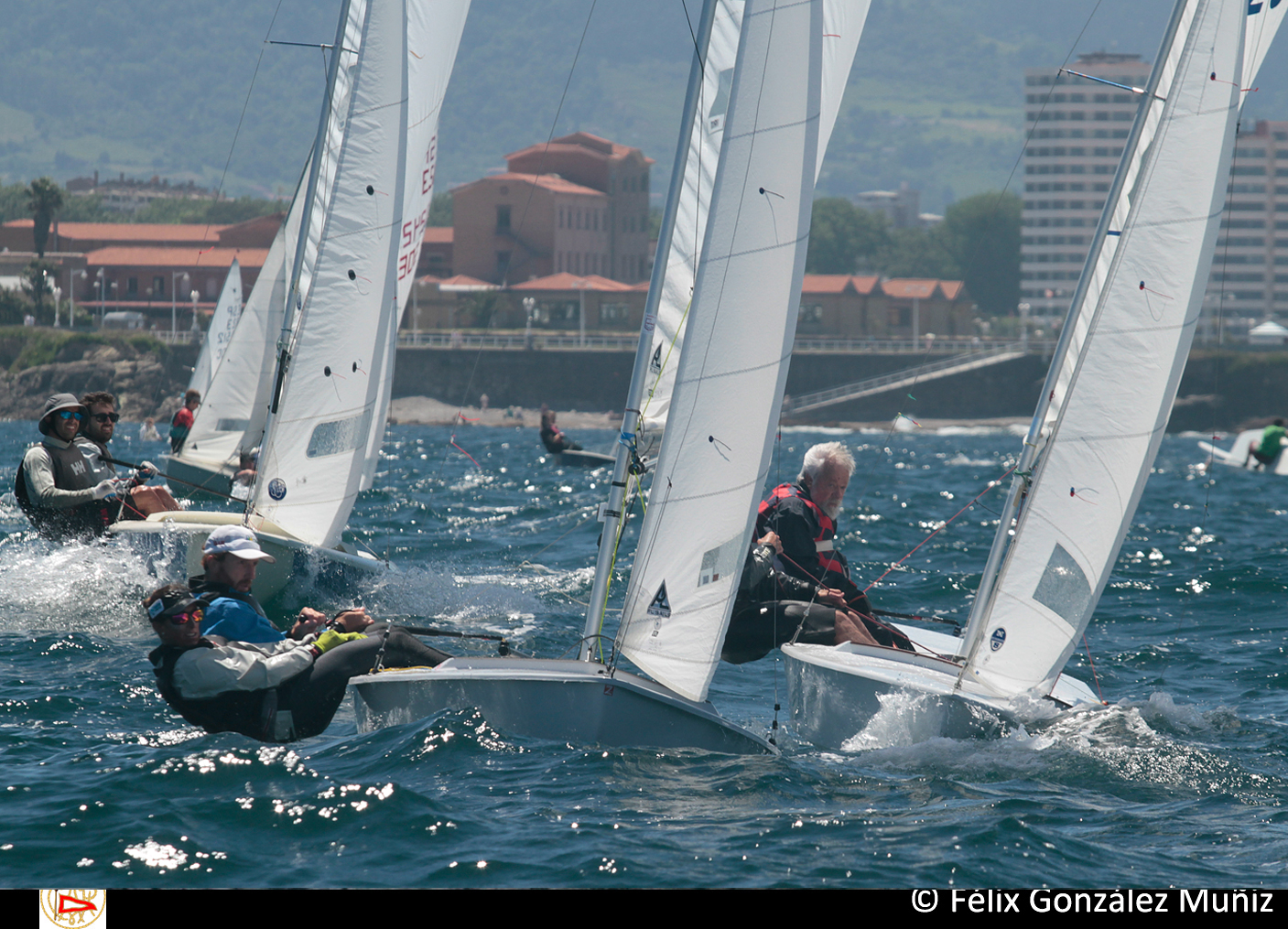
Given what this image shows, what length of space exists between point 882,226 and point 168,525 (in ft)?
479

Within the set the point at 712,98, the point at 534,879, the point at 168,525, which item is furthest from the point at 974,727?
the point at 168,525

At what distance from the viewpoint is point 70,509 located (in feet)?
33.1

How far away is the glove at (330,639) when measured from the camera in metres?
6.71

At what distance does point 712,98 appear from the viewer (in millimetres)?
7219

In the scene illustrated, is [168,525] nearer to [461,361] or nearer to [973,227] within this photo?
[461,361]

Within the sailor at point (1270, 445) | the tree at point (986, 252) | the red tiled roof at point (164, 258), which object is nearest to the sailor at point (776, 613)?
the sailor at point (1270, 445)

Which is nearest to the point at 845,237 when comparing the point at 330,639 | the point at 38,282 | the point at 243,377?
the point at 38,282

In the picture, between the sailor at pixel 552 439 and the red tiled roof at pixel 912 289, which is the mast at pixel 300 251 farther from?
the red tiled roof at pixel 912 289

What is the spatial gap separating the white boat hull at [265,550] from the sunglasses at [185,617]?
11.7ft

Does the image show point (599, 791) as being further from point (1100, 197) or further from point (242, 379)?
point (1100, 197)

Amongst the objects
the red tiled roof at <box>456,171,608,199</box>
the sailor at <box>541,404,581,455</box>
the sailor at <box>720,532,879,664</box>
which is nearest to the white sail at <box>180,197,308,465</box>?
the sailor at <box>541,404,581,455</box>

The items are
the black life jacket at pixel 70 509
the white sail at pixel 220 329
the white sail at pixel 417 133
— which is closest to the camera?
the black life jacket at pixel 70 509

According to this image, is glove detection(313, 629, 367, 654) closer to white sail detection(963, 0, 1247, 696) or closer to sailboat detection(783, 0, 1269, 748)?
sailboat detection(783, 0, 1269, 748)

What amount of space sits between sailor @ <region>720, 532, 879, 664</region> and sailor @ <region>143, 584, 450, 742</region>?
1869mm
